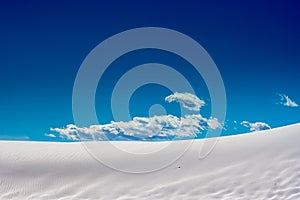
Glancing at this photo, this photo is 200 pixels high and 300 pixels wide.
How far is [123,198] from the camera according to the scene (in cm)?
941

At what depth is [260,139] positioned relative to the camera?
14539mm

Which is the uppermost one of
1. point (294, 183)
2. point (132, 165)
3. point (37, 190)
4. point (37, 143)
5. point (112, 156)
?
point (37, 143)

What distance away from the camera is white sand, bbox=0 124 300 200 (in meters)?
9.17

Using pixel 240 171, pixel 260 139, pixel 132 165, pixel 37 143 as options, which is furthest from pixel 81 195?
pixel 37 143

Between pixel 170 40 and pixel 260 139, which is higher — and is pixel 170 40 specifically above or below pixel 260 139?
above

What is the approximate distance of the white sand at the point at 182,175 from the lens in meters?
9.17

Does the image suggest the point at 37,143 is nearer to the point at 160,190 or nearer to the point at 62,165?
the point at 62,165

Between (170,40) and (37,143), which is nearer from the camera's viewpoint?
(170,40)

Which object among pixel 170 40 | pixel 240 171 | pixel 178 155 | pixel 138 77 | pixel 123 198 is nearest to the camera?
pixel 123 198

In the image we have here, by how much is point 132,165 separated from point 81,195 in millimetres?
3482

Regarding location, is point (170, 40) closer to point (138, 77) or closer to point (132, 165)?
point (138, 77)

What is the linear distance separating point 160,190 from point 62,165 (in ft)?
16.1

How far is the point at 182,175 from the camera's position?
11117mm

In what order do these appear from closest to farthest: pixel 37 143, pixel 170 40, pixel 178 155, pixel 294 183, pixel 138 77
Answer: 1. pixel 294 183
2. pixel 138 77
3. pixel 170 40
4. pixel 178 155
5. pixel 37 143
